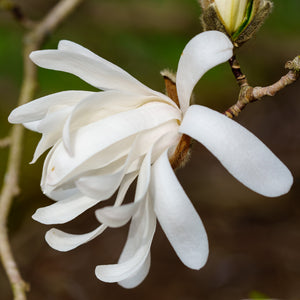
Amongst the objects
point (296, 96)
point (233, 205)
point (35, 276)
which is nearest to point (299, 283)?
point (233, 205)

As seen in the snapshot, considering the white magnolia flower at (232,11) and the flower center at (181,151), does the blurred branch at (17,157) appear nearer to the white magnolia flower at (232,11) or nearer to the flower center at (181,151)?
the flower center at (181,151)

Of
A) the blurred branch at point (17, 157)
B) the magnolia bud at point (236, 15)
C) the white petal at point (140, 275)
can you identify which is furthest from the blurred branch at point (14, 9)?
the white petal at point (140, 275)

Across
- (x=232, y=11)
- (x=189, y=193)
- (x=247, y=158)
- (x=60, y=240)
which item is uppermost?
(x=232, y=11)

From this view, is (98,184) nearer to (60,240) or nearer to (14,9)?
(60,240)

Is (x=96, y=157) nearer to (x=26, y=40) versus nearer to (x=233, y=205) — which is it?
(x=26, y=40)

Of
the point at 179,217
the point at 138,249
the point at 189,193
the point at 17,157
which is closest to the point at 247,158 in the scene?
the point at 179,217

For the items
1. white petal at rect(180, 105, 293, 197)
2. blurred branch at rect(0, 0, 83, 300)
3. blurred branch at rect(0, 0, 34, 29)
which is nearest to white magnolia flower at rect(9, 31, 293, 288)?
white petal at rect(180, 105, 293, 197)
